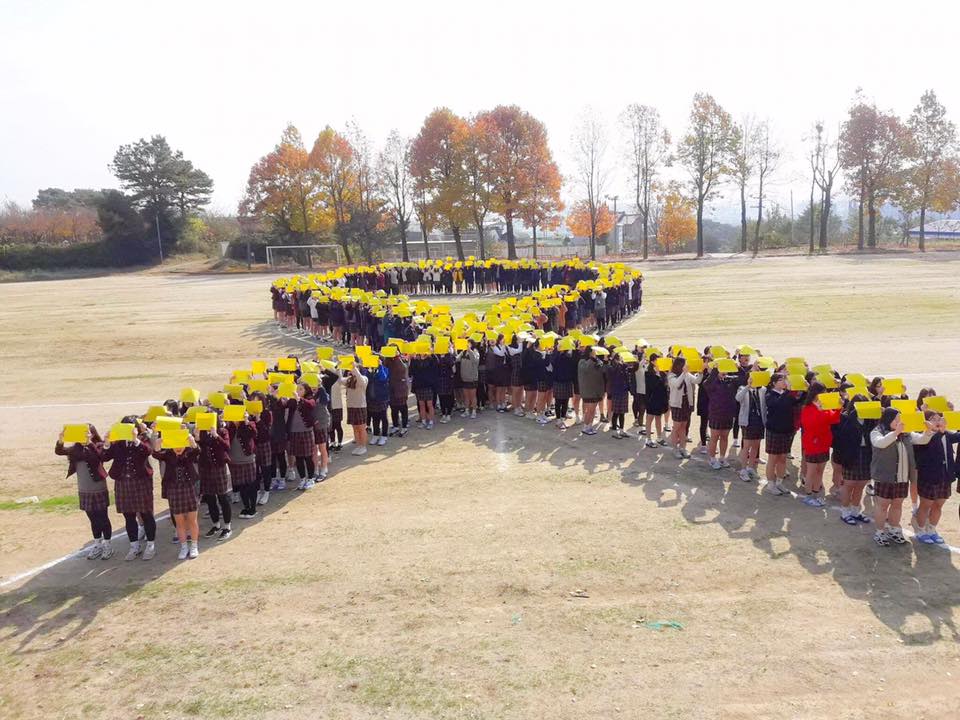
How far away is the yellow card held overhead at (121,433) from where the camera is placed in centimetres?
750

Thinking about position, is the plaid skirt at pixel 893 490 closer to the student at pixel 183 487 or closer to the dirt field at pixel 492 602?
the dirt field at pixel 492 602

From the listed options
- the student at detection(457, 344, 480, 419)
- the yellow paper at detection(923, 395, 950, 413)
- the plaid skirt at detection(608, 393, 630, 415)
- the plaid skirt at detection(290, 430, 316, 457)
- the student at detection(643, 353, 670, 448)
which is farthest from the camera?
the student at detection(457, 344, 480, 419)

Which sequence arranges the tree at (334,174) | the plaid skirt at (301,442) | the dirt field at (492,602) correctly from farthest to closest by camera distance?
the tree at (334,174)
the plaid skirt at (301,442)
the dirt field at (492,602)

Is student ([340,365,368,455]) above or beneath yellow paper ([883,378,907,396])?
beneath

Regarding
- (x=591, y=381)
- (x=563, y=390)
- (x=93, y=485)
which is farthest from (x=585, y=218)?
(x=93, y=485)

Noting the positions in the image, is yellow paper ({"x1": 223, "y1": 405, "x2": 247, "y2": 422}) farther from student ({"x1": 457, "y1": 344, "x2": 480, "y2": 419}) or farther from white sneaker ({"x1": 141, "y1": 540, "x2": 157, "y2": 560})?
student ({"x1": 457, "y1": 344, "x2": 480, "y2": 419})

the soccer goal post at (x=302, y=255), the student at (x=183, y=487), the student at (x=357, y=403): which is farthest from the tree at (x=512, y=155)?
the student at (x=183, y=487)

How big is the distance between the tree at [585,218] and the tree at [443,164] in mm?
12572

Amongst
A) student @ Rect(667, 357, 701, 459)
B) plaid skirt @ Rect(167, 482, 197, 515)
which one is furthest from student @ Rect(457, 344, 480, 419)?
plaid skirt @ Rect(167, 482, 197, 515)

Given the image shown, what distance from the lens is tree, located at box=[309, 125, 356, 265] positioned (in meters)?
55.8

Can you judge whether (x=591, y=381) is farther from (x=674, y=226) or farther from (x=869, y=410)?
(x=674, y=226)

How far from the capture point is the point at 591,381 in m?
11.4

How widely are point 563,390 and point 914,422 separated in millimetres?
5904

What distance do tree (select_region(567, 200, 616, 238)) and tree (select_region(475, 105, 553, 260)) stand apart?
7.78m
